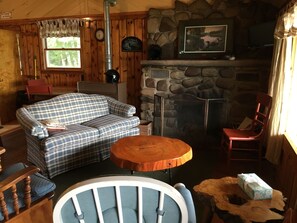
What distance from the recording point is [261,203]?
1.56 m

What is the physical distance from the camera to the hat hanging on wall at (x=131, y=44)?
474 cm

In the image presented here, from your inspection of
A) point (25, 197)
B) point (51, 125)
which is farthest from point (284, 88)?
point (51, 125)

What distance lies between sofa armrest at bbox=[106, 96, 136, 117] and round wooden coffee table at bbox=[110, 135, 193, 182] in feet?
2.91

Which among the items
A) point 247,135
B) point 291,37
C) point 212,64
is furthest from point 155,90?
point 291,37

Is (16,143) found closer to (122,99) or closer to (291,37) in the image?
(122,99)

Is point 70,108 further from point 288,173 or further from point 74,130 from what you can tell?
point 288,173

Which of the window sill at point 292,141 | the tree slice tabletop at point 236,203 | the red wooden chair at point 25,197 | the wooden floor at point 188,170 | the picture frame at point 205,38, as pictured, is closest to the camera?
the tree slice tabletop at point 236,203

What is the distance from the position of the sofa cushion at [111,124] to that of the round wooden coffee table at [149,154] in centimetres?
57

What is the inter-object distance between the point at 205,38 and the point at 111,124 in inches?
87.2

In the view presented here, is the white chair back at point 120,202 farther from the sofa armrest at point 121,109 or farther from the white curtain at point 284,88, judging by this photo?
the sofa armrest at point 121,109

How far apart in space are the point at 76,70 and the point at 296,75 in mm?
4192

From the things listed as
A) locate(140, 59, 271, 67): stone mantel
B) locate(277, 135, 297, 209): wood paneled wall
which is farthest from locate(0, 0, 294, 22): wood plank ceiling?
locate(277, 135, 297, 209): wood paneled wall

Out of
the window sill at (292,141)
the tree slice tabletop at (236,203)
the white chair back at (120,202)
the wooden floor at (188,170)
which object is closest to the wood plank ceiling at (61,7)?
the wooden floor at (188,170)

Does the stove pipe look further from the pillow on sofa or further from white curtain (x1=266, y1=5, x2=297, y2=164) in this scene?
white curtain (x1=266, y1=5, x2=297, y2=164)
